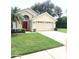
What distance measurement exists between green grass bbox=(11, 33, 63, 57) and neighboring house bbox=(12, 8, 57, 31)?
0.25 feet

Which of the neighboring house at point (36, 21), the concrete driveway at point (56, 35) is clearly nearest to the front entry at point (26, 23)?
the neighboring house at point (36, 21)

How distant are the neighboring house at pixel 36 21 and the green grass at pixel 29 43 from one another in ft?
0.25

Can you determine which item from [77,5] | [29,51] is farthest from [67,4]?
[29,51]

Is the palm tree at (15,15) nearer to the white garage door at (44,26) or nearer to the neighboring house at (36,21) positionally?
the neighboring house at (36,21)

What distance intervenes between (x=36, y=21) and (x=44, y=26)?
→ 9 cm

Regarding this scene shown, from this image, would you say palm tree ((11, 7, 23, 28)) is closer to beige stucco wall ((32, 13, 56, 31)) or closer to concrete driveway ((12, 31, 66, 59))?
beige stucco wall ((32, 13, 56, 31))

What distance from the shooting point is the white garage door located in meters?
1.16

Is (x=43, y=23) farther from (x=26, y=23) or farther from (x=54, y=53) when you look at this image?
(x=54, y=53)

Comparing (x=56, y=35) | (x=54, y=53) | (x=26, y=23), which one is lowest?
(x=54, y=53)

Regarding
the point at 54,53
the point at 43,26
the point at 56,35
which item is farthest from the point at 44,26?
the point at 54,53

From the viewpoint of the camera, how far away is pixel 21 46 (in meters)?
1.09

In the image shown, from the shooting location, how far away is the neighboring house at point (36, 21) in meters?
1.13

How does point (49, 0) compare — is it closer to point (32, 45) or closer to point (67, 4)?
point (67, 4)

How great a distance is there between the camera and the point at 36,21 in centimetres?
117
